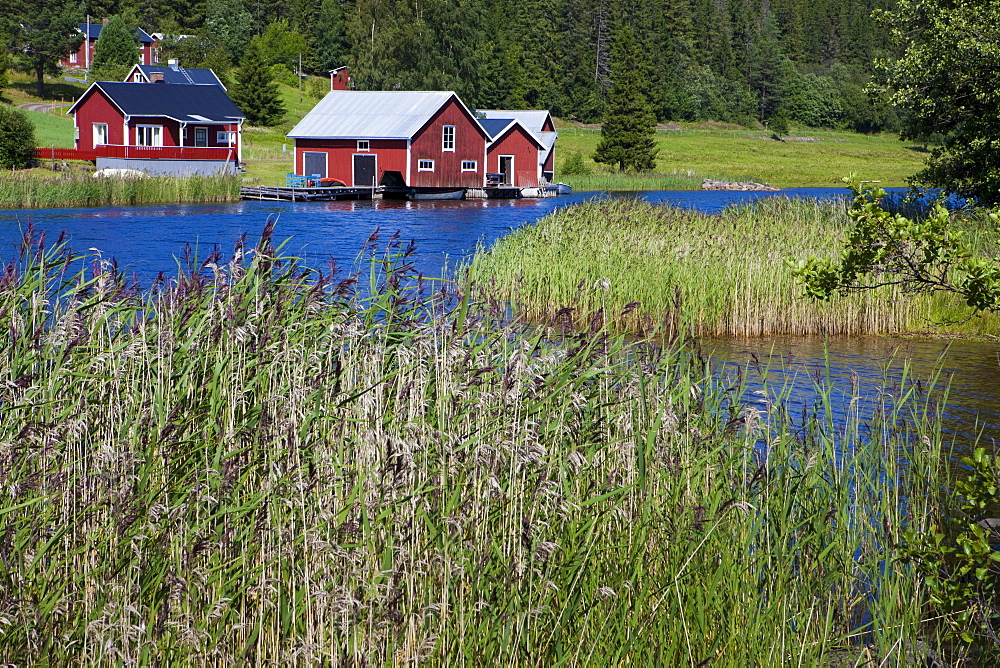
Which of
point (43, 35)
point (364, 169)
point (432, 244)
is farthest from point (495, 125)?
point (43, 35)

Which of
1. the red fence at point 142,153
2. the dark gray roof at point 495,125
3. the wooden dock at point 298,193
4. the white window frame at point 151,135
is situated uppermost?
the dark gray roof at point 495,125

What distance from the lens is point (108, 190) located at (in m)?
42.5

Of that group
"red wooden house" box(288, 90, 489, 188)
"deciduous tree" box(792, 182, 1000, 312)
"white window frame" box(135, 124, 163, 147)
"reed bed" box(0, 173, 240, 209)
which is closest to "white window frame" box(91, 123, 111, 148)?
"white window frame" box(135, 124, 163, 147)

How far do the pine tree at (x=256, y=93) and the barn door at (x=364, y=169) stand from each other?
80.8ft

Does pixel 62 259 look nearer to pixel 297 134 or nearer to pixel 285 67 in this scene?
pixel 297 134

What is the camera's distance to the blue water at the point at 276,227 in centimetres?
2636

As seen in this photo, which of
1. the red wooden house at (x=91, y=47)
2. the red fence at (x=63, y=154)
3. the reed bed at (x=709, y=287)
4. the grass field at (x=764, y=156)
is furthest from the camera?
the red wooden house at (x=91, y=47)

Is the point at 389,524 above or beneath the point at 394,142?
beneath

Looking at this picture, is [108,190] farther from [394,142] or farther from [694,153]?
[694,153]

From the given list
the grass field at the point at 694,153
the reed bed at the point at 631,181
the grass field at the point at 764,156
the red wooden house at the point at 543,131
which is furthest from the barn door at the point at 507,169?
the grass field at the point at 764,156

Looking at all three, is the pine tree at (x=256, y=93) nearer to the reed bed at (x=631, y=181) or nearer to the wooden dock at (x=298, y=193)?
the reed bed at (x=631, y=181)

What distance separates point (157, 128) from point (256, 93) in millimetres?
21321

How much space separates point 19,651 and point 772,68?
464ft

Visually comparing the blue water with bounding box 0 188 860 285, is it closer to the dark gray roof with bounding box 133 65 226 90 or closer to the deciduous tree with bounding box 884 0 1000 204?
the deciduous tree with bounding box 884 0 1000 204
